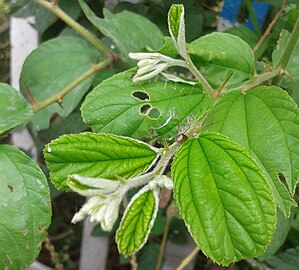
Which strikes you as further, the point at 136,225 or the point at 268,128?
the point at 268,128

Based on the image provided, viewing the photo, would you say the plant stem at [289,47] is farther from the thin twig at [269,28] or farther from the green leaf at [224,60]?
the thin twig at [269,28]

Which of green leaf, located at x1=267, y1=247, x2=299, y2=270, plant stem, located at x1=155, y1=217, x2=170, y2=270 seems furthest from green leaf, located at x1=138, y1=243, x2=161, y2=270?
green leaf, located at x1=267, y1=247, x2=299, y2=270

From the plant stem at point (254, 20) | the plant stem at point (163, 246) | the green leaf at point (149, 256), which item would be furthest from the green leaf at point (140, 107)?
the green leaf at point (149, 256)

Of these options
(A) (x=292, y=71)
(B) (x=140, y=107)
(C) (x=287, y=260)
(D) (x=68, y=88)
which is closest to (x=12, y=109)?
(D) (x=68, y=88)

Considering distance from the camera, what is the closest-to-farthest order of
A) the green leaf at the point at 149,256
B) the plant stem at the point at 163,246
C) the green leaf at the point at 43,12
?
the green leaf at the point at 43,12 → the plant stem at the point at 163,246 → the green leaf at the point at 149,256

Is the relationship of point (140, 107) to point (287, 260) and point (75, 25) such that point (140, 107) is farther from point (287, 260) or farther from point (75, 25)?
point (287, 260)

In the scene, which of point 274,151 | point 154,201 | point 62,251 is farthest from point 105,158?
point 62,251
